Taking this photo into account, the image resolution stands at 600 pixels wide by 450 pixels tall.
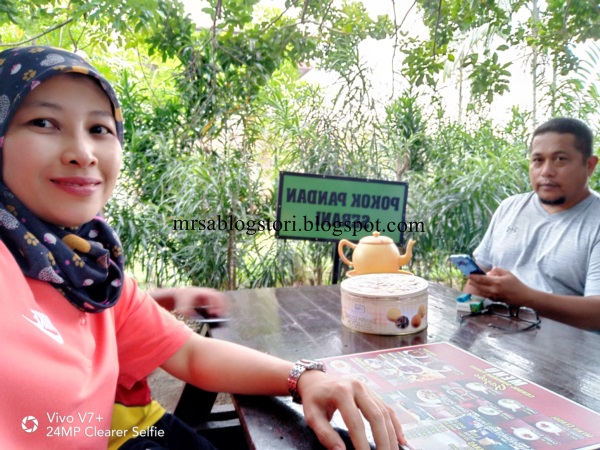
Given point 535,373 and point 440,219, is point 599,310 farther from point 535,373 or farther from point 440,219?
point 440,219

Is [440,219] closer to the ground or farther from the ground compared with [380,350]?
farther from the ground

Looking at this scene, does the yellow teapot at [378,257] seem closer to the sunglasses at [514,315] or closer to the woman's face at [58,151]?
the sunglasses at [514,315]

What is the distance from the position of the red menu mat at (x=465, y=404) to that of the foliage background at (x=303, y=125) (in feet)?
6.49

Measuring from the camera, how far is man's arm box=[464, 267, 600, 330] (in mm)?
1488

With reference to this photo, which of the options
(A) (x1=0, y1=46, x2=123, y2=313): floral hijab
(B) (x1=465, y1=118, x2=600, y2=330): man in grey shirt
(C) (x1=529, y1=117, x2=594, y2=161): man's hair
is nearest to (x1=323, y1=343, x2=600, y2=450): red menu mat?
(A) (x1=0, y1=46, x2=123, y2=313): floral hijab

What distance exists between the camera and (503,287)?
148 cm

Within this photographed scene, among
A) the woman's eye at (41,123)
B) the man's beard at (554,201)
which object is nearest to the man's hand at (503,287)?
the man's beard at (554,201)

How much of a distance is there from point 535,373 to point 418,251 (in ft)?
7.29

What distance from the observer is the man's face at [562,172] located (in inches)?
76.2

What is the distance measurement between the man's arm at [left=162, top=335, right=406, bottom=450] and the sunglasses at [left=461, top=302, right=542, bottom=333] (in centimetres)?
71

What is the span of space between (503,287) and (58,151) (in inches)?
53.5

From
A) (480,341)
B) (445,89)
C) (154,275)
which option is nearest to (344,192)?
(480,341)

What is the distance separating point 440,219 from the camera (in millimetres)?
3074

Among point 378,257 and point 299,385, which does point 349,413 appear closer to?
point 299,385
